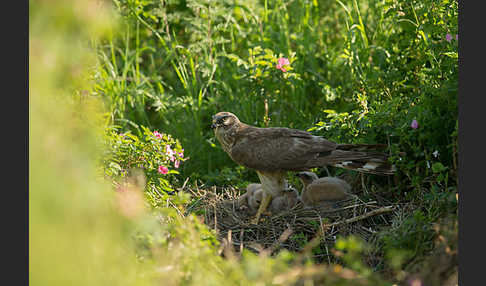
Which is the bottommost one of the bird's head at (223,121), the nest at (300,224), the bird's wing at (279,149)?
the nest at (300,224)

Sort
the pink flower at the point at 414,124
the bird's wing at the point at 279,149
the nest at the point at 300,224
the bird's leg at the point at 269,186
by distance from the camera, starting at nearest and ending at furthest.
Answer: the pink flower at the point at 414,124
the nest at the point at 300,224
the bird's wing at the point at 279,149
the bird's leg at the point at 269,186

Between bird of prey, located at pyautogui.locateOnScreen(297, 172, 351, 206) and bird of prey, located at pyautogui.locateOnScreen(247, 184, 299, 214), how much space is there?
0.15 meters

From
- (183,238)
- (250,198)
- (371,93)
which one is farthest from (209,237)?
(371,93)

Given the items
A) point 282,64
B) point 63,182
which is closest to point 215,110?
point 282,64

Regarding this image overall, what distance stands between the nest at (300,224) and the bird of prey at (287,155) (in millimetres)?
172

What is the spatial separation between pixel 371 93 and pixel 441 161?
1120 mm

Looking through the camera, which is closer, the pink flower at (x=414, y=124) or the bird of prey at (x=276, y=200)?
the pink flower at (x=414, y=124)

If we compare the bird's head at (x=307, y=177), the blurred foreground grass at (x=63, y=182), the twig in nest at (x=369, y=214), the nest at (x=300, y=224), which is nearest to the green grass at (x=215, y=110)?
the blurred foreground grass at (x=63, y=182)

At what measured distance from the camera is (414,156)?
3994mm

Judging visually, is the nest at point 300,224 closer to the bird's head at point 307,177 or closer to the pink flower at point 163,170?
the bird's head at point 307,177

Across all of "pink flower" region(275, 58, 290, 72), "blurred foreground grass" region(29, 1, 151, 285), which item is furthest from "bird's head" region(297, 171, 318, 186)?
"blurred foreground grass" region(29, 1, 151, 285)

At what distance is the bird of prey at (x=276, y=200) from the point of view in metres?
4.49

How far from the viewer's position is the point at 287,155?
14.2 ft

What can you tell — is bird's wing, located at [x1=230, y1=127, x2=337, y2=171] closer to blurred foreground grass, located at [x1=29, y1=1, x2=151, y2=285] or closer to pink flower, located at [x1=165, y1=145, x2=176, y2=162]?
pink flower, located at [x1=165, y1=145, x2=176, y2=162]
